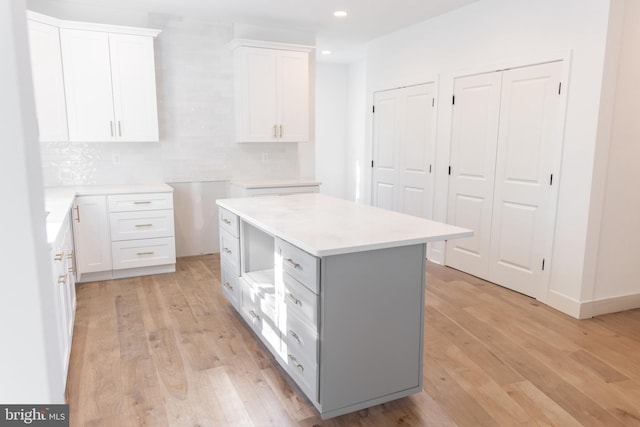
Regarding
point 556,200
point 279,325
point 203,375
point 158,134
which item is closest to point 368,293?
point 279,325

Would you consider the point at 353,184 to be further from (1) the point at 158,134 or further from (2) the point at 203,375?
(2) the point at 203,375

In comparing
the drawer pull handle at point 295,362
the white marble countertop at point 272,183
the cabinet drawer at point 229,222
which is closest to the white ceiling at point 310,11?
the white marble countertop at point 272,183

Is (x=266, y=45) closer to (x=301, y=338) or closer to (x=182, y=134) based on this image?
(x=182, y=134)

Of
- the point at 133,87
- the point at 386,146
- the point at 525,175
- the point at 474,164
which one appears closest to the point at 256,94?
the point at 133,87

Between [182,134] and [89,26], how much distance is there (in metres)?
1.33

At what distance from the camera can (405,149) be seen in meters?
5.05

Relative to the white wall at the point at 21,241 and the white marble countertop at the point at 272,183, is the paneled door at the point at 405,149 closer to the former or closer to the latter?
the white marble countertop at the point at 272,183

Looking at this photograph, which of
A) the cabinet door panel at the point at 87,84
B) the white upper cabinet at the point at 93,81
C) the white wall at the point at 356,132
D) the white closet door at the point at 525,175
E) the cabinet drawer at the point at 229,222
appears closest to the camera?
the cabinet drawer at the point at 229,222

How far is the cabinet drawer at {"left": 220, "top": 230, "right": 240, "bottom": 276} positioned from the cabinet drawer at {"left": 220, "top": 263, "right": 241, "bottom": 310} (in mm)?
48

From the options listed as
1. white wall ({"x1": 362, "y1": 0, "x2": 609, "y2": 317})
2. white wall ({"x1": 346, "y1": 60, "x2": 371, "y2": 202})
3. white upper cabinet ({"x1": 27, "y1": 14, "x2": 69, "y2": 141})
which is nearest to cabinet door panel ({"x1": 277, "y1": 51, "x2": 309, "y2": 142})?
white wall ({"x1": 362, "y1": 0, "x2": 609, "y2": 317})

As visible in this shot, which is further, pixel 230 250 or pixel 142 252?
pixel 142 252

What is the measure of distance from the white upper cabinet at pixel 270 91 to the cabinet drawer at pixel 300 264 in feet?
9.33

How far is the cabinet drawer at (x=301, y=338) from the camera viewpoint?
1966 millimetres

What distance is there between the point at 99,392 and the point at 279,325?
1.01 meters
